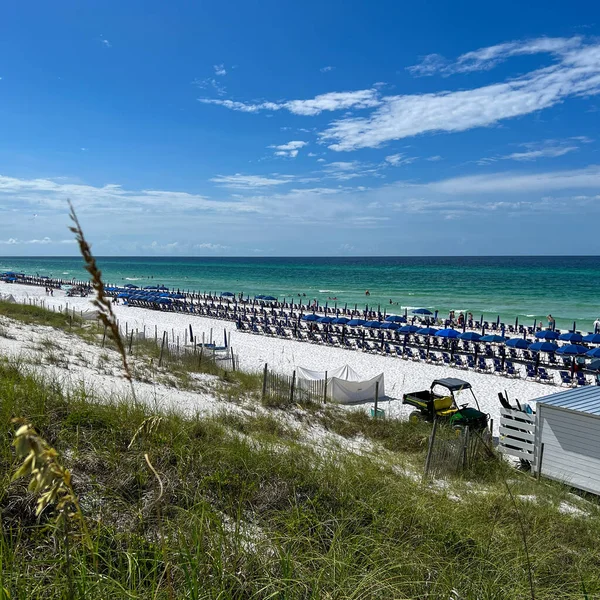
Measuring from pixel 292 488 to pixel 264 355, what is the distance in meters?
20.0

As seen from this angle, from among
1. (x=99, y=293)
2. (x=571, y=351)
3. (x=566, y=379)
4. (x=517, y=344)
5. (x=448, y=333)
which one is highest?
(x=99, y=293)

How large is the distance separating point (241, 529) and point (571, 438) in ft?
23.9

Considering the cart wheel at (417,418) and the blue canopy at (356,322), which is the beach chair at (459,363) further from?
the cart wheel at (417,418)

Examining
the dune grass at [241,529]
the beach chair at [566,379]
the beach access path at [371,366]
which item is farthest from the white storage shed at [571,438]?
the beach chair at [566,379]

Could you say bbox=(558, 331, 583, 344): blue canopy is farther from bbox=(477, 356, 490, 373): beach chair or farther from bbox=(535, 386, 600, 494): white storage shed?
bbox=(535, 386, 600, 494): white storage shed

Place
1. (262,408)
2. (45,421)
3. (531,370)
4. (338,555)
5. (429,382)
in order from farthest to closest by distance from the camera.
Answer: (531,370)
(429,382)
(262,408)
(45,421)
(338,555)

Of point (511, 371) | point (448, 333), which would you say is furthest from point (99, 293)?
point (448, 333)

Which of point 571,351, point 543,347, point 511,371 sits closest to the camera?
point 511,371

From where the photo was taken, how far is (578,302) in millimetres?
54375

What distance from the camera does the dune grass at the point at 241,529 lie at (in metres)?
2.15

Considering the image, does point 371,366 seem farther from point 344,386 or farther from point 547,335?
point 547,335

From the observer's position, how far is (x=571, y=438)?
8.16 metres

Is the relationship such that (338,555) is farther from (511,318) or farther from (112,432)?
(511,318)

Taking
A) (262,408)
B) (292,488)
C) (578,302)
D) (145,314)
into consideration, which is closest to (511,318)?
(578,302)
